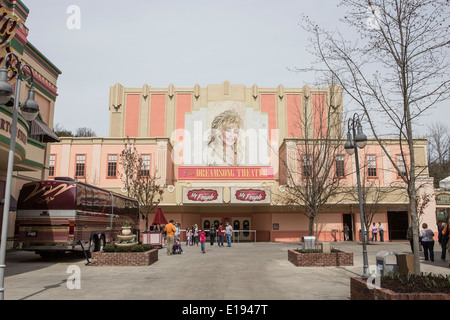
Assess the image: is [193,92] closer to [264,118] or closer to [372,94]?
[264,118]

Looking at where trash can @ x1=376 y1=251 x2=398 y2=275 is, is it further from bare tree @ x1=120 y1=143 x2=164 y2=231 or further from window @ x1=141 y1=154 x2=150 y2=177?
window @ x1=141 y1=154 x2=150 y2=177

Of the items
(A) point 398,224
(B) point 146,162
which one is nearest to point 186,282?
(B) point 146,162

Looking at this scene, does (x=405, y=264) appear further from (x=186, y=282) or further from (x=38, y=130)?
(x=38, y=130)

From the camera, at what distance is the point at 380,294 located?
6555 millimetres

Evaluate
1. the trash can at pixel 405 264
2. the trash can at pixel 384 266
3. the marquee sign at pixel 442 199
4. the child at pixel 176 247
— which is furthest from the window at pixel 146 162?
the marquee sign at pixel 442 199

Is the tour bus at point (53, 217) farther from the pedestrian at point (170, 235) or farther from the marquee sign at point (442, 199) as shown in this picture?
the marquee sign at point (442, 199)

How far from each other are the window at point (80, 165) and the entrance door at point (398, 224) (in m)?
30.1

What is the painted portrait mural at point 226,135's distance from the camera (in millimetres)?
40562

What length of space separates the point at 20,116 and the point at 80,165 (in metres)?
21.1

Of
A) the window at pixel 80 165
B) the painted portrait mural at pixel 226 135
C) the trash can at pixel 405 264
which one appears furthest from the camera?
the painted portrait mural at pixel 226 135
